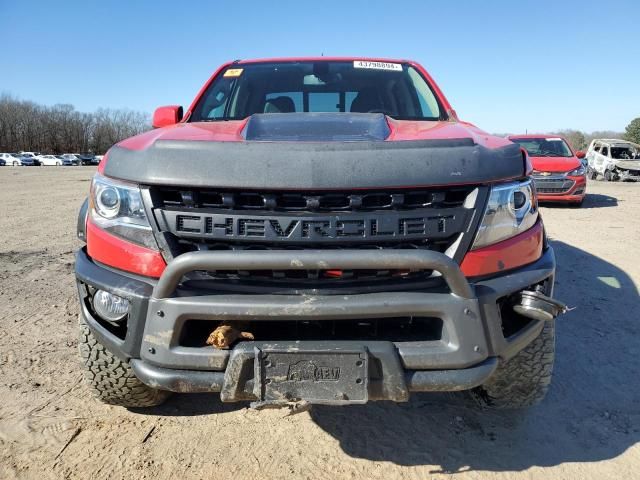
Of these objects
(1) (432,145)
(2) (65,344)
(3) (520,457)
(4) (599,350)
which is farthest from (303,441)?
(4) (599,350)

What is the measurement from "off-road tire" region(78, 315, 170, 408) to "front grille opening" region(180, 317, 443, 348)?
0.54m

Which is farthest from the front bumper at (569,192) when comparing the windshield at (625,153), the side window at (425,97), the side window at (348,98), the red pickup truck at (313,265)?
the windshield at (625,153)

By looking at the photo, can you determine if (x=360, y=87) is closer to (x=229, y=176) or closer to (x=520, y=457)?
(x=229, y=176)

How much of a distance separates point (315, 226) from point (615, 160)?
77.3 feet

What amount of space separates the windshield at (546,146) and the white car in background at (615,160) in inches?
399

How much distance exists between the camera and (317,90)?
3664 millimetres

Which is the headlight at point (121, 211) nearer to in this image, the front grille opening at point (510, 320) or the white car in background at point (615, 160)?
the front grille opening at point (510, 320)

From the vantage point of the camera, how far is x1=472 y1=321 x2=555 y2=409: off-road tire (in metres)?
2.38

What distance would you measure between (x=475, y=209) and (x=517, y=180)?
328 mm

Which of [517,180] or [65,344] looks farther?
[65,344]

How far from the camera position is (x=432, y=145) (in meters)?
1.98

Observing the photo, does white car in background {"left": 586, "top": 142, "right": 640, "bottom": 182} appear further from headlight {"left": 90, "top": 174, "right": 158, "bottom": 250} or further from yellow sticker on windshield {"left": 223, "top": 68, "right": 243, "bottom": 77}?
A: headlight {"left": 90, "top": 174, "right": 158, "bottom": 250}

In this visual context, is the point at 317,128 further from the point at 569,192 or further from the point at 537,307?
the point at 569,192

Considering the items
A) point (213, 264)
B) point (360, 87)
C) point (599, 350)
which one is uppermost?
point (360, 87)
